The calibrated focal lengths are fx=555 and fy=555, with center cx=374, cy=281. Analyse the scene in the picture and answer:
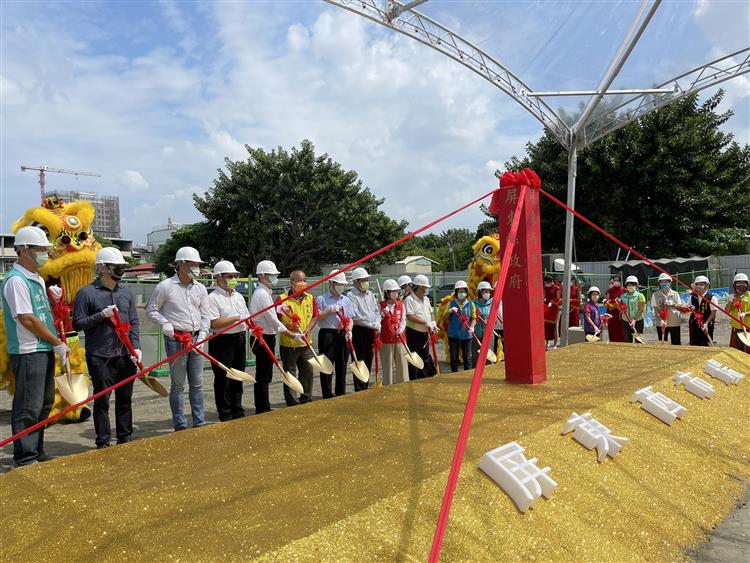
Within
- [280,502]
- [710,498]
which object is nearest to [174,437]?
[280,502]

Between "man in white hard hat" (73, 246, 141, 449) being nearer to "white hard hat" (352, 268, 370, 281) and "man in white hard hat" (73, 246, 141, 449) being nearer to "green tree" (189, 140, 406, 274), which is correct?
"white hard hat" (352, 268, 370, 281)

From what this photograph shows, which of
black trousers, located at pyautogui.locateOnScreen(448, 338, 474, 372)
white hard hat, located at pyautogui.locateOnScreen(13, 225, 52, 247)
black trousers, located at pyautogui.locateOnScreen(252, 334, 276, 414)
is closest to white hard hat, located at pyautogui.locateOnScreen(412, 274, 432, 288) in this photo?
black trousers, located at pyautogui.locateOnScreen(448, 338, 474, 372)

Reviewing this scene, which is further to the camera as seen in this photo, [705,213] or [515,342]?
[705,213]

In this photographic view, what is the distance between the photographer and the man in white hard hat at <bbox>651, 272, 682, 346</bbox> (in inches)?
347

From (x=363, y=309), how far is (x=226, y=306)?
1648 millimetres

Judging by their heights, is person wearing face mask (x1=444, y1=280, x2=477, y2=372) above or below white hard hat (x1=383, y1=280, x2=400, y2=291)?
below

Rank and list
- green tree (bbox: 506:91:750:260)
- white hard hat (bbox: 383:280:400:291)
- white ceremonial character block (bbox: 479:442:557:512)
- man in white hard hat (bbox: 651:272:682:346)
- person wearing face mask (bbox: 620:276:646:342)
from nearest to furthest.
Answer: white ceremonial character block (bbox: 479:442:557:512) → white hard hat (bbox: 383:280:400:291) → man in white hard hat (bbox: 651:272:682:346) → person wearing face mask (bbox: 620:276:646:342) → green tree (bbox: 506:91:750:260)

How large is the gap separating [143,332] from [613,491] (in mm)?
7844

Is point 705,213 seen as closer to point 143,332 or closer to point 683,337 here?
point 683,337

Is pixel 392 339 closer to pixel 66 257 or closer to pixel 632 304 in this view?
pixel 66 257

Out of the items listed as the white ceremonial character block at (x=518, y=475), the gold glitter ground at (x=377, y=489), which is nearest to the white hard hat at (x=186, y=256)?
the gold glitter ground at (x=377, y=489)

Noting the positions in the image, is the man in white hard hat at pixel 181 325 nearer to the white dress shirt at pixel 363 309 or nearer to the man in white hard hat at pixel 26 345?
the man in white hard hat at pixel 26 345

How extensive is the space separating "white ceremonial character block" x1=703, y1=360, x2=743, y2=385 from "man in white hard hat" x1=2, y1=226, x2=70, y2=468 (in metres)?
5.63

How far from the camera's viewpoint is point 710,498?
3199 mm
